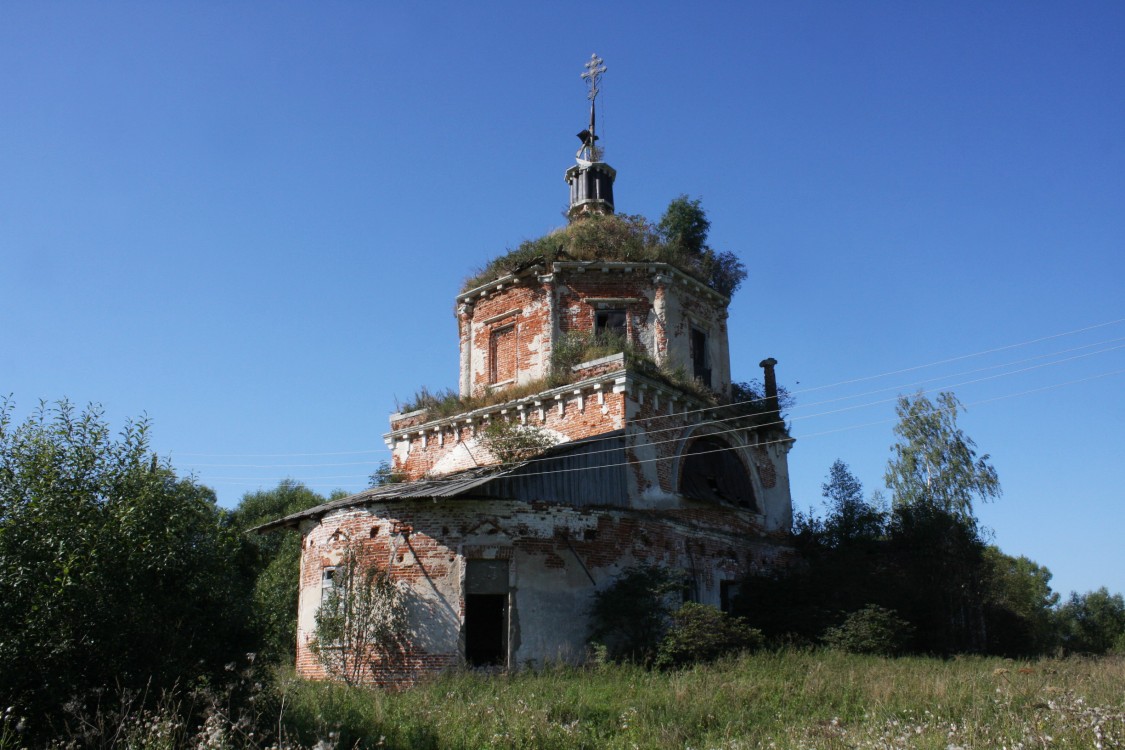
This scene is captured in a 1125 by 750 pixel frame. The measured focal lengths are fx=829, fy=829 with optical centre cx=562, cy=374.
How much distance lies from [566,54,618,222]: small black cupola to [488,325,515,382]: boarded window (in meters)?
5.48

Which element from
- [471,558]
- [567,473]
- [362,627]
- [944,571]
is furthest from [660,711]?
[944,571]

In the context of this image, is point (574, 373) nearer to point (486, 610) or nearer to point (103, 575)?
point (486, 610)

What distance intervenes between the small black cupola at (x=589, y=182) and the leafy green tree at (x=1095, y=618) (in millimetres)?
29797

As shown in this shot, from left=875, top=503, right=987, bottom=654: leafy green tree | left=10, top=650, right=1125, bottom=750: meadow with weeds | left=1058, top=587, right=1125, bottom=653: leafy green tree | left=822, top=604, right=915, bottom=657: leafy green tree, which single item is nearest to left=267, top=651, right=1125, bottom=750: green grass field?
left=10, top=650, right=1125, bottom=750: meadow with weeds

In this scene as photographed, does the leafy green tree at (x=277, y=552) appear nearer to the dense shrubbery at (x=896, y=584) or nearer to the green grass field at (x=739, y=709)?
the green grass field at (x=739, y=709)

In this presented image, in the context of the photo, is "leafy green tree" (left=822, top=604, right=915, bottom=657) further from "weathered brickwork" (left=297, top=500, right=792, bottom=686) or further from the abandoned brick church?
"weathered brickwork" (left=297, top=500, right=792, bottom=686)

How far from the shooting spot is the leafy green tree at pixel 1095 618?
39.6 m

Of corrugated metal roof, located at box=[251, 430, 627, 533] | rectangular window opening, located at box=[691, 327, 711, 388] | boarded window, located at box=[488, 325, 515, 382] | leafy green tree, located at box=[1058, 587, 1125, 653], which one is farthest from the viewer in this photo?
leafy green tree, located at box=[1058, 587, 1125, 653]

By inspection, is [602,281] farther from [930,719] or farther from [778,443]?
[930,719]

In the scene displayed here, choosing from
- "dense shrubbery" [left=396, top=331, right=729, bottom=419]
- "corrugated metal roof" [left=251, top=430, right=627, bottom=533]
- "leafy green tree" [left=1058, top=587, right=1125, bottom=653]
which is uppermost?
"dense shrubbery" [left=396, top=331, right=729, bottom=419]

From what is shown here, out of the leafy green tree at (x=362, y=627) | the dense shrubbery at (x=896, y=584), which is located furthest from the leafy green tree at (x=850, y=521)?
the leafy green tree at (x=362, y=627)

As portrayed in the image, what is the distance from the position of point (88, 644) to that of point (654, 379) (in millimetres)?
14094

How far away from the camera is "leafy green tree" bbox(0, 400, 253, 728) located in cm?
871

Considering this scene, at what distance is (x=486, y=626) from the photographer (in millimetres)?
16875
